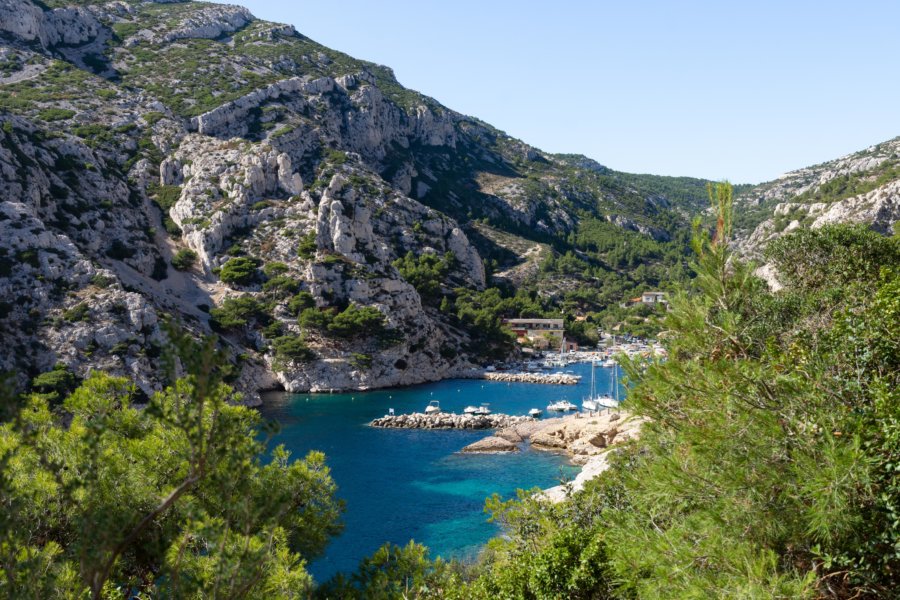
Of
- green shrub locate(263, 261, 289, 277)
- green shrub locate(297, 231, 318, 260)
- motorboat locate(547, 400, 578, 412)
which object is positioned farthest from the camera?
green shrub locate(297, 231, 318, 260)

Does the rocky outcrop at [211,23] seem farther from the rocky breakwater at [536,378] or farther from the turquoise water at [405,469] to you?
the rocky breakwater at [536,378]

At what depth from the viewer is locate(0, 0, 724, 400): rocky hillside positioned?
48156 millimetres

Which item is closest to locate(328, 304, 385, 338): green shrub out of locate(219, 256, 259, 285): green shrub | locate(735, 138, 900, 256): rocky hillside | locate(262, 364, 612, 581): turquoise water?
locate(262, 364, 612, 581): turquoise water

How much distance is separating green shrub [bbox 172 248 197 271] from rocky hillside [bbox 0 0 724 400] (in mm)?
176

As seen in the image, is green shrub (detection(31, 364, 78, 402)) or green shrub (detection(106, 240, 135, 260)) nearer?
green shrub (detection(31, 364, 78, 402))

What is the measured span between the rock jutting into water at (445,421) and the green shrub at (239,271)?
29210 mm

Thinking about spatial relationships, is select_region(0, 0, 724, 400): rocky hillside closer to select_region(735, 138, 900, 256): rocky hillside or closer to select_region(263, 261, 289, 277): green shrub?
select_region(263, 261, 289, 277): green shrub

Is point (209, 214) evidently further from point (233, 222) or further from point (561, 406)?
point (561, 406)

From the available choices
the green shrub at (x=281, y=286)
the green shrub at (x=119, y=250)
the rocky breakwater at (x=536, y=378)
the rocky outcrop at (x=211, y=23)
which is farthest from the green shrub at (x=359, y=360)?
the rocky outcrop at (x=211, y=23)

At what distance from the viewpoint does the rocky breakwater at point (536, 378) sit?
71.9m

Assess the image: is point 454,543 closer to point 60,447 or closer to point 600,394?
point 60,447

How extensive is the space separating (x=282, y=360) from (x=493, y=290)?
44849 millimetres

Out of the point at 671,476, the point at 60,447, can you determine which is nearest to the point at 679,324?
the point at 671,476

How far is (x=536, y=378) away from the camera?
73.5m
